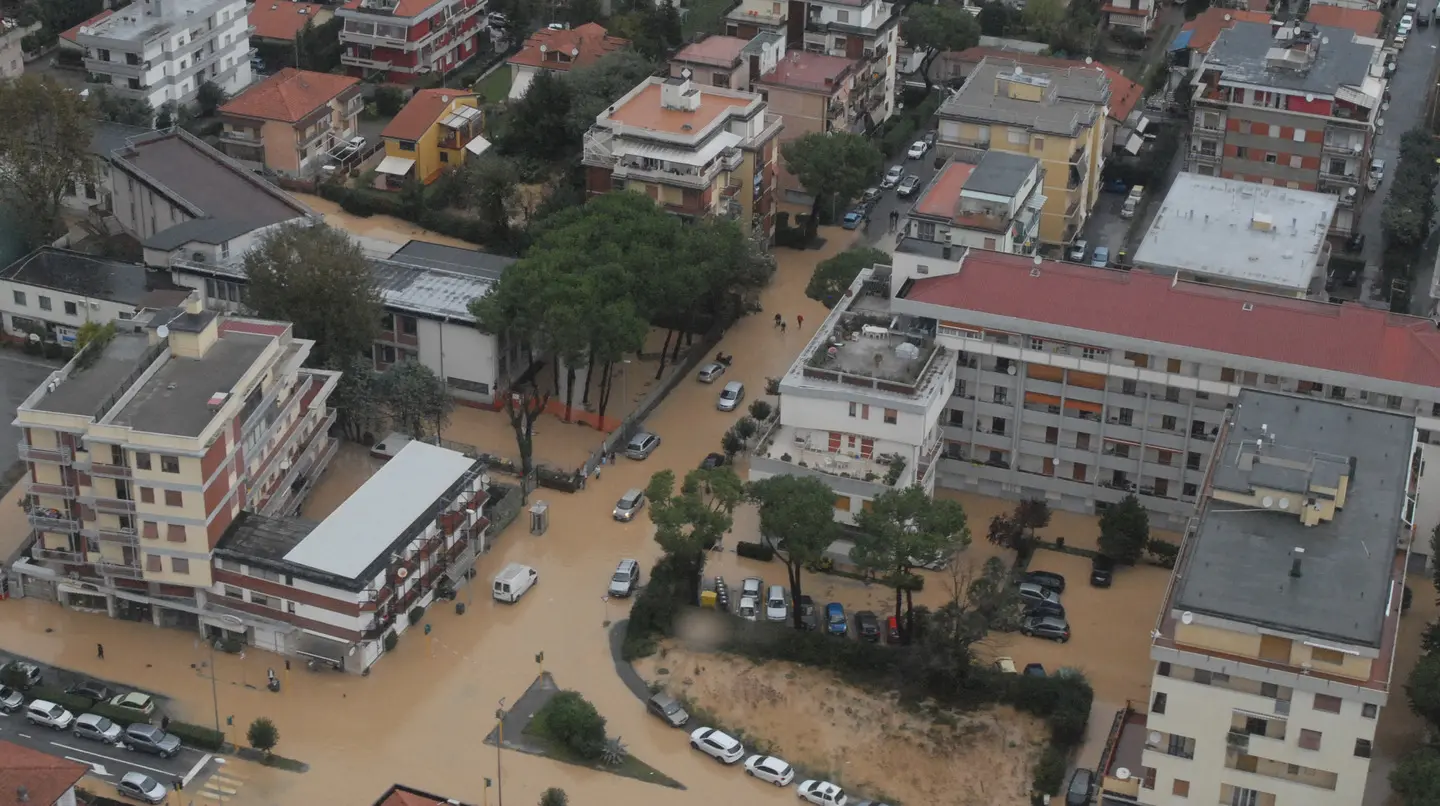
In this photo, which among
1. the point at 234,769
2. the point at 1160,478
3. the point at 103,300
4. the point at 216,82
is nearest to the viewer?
the point at 234,769

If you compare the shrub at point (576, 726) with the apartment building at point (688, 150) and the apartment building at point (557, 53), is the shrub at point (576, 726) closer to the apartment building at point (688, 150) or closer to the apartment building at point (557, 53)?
the apartment building at point (688, 150)

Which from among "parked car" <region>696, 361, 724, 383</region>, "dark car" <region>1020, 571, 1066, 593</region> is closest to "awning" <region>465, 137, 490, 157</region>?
"parked car" <region>696, 361, 724, 383</region>

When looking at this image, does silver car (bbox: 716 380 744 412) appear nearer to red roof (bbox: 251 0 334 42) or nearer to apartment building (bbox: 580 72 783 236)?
apartment building (bbox: 580 72 783 236)

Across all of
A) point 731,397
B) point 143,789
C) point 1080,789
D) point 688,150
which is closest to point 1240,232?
point 731,397

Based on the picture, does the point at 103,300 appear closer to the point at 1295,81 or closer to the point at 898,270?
the point at 898,270

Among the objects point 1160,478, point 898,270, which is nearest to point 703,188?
point 898,270

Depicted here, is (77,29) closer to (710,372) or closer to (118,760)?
(710,372)

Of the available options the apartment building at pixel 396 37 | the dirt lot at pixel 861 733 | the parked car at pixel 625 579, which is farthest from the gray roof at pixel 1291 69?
the apartment building at pixel 396 37
